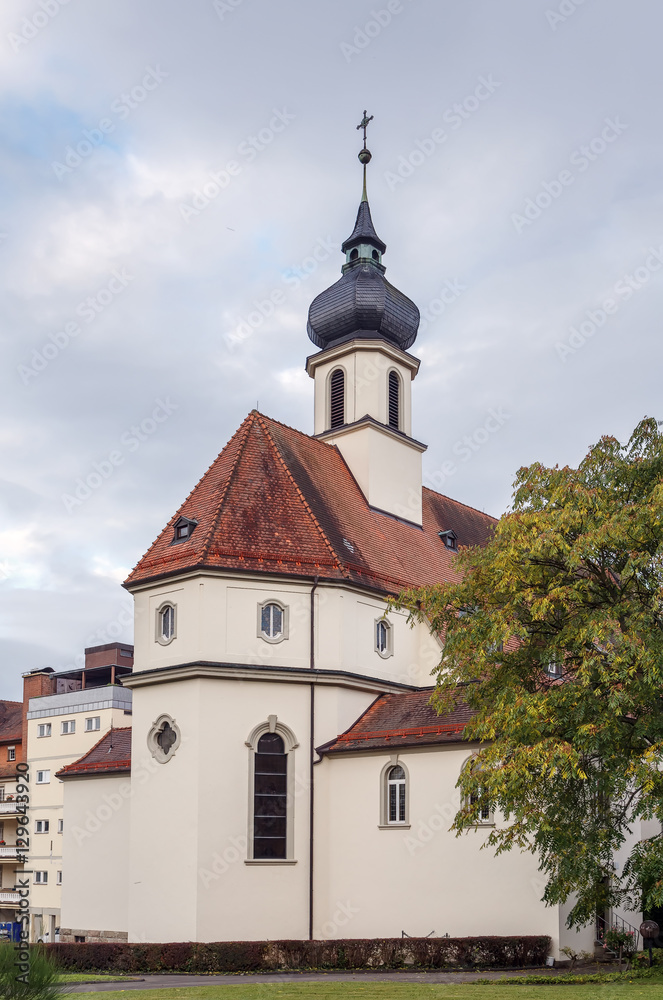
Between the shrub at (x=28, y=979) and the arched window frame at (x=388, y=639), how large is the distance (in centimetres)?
2079

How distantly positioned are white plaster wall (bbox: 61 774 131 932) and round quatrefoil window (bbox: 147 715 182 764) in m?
3.88

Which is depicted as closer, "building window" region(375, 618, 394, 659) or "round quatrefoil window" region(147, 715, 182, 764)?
"round quatrefoil window" region(147, 715, 182, 764)

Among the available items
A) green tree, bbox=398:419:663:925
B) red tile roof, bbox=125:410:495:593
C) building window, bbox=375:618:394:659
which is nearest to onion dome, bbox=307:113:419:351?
red tile roof, bbox=125:410:495:593

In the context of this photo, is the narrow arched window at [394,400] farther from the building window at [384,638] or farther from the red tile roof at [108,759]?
the red tile roof at [108,759]

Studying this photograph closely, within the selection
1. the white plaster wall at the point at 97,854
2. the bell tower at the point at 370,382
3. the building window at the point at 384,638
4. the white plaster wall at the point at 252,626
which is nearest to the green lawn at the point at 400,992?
the white plaster wall at the point at 252,626

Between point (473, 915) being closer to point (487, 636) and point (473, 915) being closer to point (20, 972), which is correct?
point (487, 636)

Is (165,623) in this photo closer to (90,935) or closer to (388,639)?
(388,639)

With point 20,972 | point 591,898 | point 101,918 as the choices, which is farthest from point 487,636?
point 101,918

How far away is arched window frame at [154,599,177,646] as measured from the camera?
90.3ft

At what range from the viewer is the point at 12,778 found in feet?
194

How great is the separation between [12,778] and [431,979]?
44.8m

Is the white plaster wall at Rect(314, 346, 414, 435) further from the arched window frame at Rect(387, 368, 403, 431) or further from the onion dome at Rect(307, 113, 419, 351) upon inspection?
the onion dome at Rect(307, 113, 419, 351)

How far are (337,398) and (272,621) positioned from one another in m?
11.0

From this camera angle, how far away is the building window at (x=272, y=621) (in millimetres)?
27438
